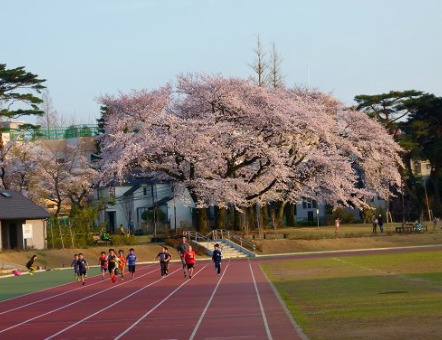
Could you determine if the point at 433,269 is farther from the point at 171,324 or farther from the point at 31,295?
the point at 171,324

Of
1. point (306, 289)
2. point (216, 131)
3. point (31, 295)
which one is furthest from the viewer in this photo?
point (216, 131)

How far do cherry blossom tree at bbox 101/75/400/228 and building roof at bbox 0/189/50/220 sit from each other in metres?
5.77

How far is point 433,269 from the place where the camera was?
36.8m

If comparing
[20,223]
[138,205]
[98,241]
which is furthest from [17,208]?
[138,205]

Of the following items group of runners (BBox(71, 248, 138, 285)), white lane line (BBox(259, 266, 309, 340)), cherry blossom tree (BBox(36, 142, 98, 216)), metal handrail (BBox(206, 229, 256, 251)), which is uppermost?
cherry blossom tree (BBox(36, 142, 98, 216))

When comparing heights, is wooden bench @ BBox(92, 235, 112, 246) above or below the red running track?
above

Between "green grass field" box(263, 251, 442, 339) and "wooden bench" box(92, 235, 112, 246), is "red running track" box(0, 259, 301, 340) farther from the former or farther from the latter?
"wooden bench" box(92, 235, 112, 246)

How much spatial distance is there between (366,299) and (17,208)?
40.2 meters

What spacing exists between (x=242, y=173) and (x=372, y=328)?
53.3 m

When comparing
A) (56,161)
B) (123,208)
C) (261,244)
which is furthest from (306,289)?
(123,208)

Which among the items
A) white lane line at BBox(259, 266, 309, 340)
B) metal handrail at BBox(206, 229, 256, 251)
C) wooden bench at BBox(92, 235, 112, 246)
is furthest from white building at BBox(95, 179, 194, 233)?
white lane line at BBox(259, 266, 309, 340)

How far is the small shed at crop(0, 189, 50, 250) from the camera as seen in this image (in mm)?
59406

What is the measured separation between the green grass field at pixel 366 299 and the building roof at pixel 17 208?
21.6 metres

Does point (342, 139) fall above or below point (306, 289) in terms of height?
above
